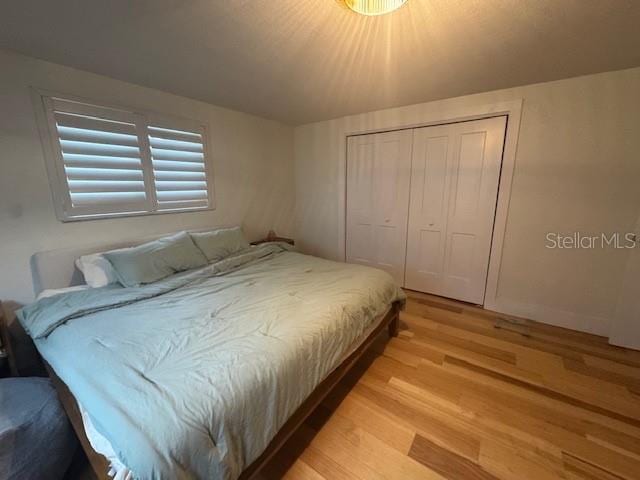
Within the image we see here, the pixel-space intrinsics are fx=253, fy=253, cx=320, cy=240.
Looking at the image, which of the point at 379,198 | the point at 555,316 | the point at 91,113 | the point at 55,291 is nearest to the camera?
the point at 55,291

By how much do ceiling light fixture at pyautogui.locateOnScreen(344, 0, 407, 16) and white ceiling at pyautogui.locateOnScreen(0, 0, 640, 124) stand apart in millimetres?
197

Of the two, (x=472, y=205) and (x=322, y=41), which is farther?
(x=472, y=205)

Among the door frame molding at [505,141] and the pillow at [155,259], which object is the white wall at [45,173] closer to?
the pillow at [155,259]

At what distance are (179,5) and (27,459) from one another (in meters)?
2.14

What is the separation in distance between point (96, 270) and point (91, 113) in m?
1.23

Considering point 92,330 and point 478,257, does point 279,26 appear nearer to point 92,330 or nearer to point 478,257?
point 92,330

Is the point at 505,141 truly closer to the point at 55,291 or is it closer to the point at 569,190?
the point at 569,190

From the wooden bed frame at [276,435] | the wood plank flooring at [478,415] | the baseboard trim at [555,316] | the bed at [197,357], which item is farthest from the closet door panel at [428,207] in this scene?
the wooden bed frame at [276,435]

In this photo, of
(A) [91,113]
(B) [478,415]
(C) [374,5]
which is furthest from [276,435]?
(A) [91,113]

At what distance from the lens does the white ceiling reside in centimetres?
131

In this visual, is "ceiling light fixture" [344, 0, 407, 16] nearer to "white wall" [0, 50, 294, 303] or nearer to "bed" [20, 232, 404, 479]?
"bed" [20, 232, 404, 479]

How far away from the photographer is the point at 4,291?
1.75 m

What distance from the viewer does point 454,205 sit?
9.27ft

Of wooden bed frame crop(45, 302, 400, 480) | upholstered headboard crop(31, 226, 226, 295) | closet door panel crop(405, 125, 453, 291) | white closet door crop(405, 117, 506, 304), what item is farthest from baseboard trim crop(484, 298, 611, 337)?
upholstered headboard crop(31, 226, 226, 295)
